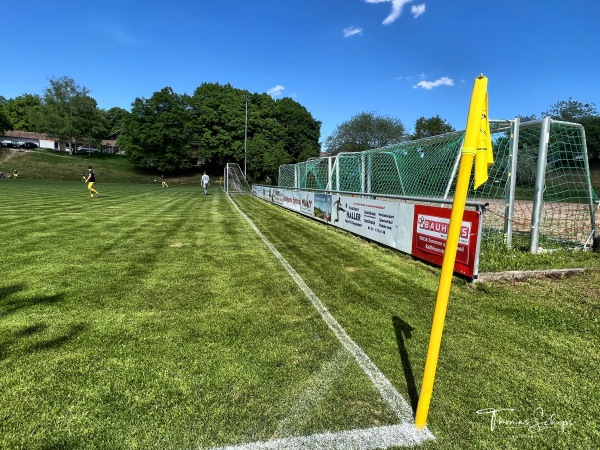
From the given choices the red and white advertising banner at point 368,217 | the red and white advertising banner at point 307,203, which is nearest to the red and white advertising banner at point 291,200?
the red and white advertising banner at point 307,203

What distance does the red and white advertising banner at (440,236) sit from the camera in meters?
5.41

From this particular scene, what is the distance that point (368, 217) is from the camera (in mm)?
9148

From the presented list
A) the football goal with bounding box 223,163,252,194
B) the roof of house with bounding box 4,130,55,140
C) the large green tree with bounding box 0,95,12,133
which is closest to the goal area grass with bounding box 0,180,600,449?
the football goal with bounding box 223,163,252,194

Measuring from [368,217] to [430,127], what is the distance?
71.8 metres

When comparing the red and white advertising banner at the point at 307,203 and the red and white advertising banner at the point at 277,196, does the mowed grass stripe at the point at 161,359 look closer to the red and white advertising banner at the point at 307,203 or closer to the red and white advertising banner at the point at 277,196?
the red and white advertising banner at the point at 307,203

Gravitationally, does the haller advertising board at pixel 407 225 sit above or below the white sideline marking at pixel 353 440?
above

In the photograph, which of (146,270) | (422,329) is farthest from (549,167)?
(146,270)

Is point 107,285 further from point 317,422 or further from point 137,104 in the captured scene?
point 137,104

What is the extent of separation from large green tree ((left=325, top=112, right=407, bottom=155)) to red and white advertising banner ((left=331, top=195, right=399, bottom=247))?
192 ft

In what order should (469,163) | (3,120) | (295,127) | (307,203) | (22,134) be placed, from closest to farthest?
(469,163), (307,203), (295,127), (3,120), (22,134)

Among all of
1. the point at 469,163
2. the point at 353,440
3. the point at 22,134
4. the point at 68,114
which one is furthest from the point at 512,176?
the point at 22,134

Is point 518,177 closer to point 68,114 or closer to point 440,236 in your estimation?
point 440,236

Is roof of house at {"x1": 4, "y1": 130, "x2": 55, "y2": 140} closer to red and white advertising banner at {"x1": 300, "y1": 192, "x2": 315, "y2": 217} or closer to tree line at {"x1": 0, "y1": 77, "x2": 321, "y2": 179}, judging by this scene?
tree line at {"x1": 0, "y1": 77, "x2": 321, "y2": 179}

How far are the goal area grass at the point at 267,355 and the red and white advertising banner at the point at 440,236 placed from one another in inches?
17.8
